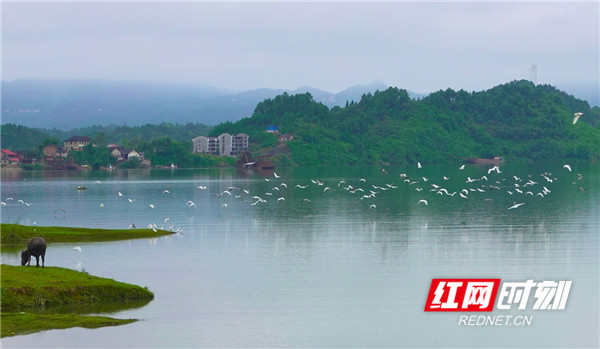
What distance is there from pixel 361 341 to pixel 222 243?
30.1m

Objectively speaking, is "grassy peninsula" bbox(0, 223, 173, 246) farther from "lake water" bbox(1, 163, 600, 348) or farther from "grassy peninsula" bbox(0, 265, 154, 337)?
"grassy peninsula" bbox(0, 265, 154, 337)

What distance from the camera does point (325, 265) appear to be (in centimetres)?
5259

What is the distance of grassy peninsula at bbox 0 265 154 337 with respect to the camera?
3478 cm

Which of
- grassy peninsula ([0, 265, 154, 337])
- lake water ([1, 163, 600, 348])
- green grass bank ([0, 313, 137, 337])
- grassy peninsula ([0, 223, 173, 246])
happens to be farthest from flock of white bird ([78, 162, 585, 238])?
green grass bank ([0, 313, 137, 337])

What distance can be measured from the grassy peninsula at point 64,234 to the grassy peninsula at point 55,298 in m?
17.4

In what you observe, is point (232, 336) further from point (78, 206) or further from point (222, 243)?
point (78, 206)

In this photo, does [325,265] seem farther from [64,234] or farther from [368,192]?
[368,192]

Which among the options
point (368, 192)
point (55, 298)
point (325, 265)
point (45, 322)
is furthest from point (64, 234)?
point (368, 192)

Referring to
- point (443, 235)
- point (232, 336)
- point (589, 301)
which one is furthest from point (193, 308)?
point (443, 235)

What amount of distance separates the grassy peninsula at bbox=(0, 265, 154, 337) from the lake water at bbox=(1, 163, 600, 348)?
87 cm

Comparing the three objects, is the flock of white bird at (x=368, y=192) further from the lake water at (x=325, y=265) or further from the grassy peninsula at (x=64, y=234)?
the grassy peninsula at (x=64, y=234)

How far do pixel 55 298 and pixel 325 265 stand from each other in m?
18.6

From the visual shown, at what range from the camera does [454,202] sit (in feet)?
333

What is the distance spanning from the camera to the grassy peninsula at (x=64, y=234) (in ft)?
193
